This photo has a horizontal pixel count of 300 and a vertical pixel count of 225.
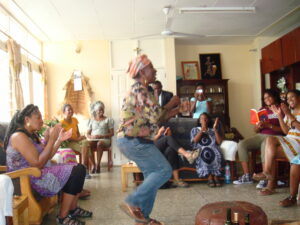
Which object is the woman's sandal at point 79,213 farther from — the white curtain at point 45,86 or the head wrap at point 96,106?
the white curtain at point 45,86

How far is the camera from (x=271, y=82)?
20.7ft

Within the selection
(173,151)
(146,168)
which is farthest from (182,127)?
(146,168)

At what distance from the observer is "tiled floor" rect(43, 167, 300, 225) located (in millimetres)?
2643

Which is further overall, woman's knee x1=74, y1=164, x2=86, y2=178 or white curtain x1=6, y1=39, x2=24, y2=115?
white curtain x1=6, y1=39, x2=24, y2=115

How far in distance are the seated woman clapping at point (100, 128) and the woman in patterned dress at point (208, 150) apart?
2097 mm

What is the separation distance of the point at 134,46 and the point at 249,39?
8.71ft

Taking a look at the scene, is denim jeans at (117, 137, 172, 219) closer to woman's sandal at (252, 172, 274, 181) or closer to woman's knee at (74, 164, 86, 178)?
woman's knee at (74, 164, 86, 178)

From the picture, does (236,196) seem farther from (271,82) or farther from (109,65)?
(109,65)

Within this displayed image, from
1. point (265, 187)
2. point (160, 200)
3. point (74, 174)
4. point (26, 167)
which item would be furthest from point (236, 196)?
point (26, 167)

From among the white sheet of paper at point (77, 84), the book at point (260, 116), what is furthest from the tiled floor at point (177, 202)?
the white sheet of paper at point (77, 84)

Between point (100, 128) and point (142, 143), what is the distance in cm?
368

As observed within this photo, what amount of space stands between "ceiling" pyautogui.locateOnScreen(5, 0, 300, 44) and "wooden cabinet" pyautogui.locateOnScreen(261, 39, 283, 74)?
1.35ft

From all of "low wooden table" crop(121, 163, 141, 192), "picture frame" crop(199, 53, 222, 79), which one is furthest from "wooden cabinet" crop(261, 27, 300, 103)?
"low wooden table" crop(121, 163, 141, 192)

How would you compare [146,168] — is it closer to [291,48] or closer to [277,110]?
[277,110]
